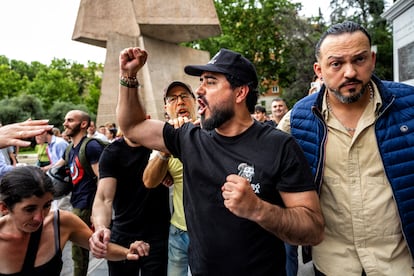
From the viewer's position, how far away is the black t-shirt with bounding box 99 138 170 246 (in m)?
3.05

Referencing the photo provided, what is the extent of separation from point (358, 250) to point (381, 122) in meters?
0.71

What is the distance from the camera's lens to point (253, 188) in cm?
175

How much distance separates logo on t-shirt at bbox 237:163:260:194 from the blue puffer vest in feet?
1.52

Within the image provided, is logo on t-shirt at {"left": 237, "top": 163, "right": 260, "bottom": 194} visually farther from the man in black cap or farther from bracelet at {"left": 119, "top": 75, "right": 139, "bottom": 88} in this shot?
bracelet at {"left": 119, "top": 75, "right": 139, "bottom": 88}

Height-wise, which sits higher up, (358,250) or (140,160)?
(140,160)

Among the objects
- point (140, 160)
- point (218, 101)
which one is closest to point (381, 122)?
point (218, 101)

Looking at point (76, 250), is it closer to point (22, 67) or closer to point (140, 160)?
point (140, 160)

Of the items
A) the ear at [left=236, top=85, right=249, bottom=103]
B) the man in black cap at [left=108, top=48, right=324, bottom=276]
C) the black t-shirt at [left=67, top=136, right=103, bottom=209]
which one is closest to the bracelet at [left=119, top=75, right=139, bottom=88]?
the man in black cap at [left=108, top=48, right=324, bottom=276]

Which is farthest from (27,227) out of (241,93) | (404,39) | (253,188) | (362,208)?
(404,39)

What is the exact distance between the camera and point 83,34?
12.5 meters

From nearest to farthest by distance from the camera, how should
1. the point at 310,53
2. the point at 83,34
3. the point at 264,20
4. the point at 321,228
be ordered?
the point at 321,228 < the point at 83,34 < the point at 310,53 < the point at 264,20

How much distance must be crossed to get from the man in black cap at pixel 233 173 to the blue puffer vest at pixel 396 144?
12.7 inches

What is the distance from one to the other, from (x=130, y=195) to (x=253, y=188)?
1.63 meters

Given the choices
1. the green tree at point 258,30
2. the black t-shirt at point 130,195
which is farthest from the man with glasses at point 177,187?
the green tree at point 258,30
